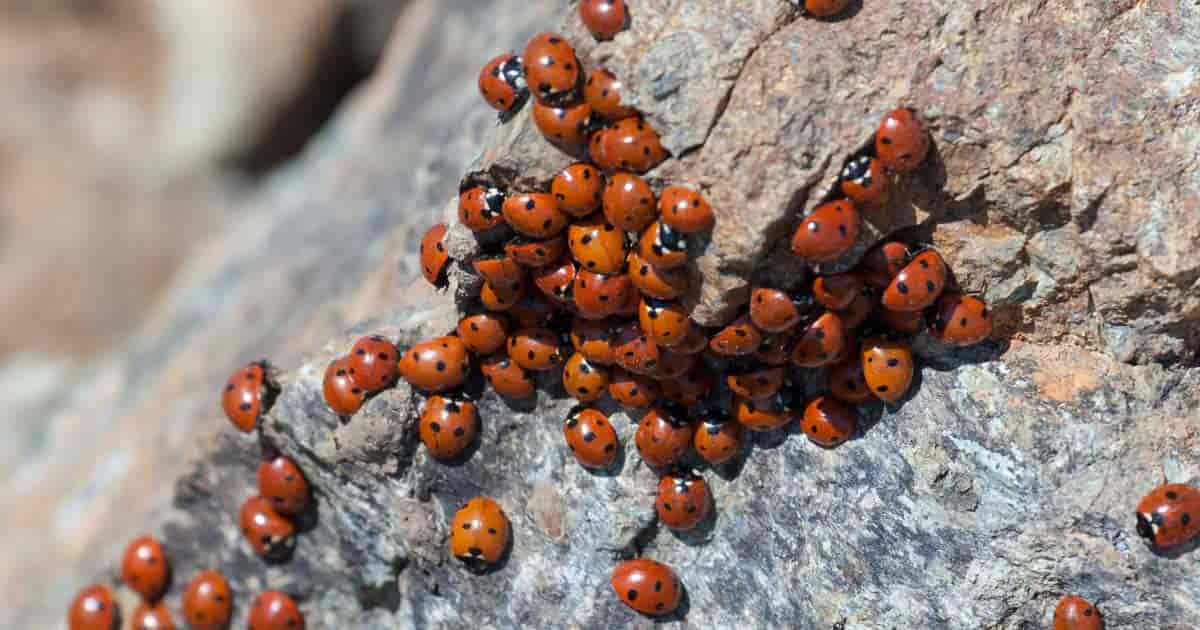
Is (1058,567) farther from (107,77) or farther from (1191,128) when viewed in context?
(107,77)

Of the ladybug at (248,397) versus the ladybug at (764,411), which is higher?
the ladybug at (248,397)

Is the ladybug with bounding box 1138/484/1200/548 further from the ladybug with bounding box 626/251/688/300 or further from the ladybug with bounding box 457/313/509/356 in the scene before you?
the ladybug with bounding box 457/313/509/356

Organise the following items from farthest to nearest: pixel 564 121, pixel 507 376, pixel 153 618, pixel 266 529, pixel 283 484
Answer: pixel 153 618 → pixel 266 529 → pixel 283 484 → pixel 507 376 → pixel 564 121

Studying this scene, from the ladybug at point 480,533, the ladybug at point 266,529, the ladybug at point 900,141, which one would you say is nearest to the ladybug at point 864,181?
the ladybug at point 900,141

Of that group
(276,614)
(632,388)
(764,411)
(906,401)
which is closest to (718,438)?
(764,411)

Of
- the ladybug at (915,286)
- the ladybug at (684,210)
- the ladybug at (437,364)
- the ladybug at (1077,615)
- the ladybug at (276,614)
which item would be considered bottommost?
the ladybug at (1077,615)

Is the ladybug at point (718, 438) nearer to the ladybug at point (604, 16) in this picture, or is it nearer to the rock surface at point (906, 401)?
the rock surface at point (906, 401)

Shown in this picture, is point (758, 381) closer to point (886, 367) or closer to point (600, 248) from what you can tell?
point (886, 367)

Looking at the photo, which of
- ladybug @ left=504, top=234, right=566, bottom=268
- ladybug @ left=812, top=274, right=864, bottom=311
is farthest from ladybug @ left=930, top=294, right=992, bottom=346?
ladybug @ left=504, top=234, right=566, bottom=268
